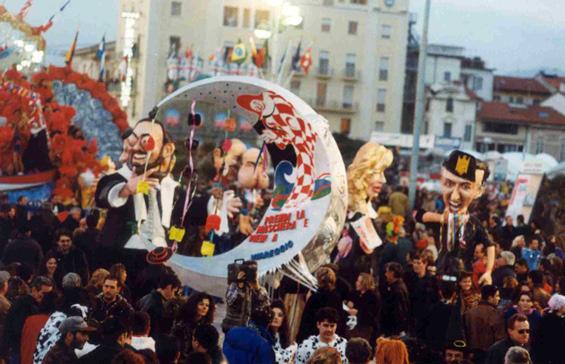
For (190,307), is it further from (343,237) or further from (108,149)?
(108,149)

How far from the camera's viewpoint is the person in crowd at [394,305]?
14.3 metres

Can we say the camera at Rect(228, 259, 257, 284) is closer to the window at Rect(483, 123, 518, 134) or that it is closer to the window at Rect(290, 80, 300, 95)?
the window at Rect(290, 80, 300, 95)

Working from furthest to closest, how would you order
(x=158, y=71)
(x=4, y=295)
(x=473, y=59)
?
(x=473, y=59) → (x=158, y=71) → (x=4, y=295)

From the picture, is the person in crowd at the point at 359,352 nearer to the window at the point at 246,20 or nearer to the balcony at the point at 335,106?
the window at the point at 246,20

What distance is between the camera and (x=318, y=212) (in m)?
16.0

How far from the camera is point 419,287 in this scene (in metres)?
15.4

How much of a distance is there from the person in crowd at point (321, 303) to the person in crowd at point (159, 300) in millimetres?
1520

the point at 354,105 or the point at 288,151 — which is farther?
the point at 354,105

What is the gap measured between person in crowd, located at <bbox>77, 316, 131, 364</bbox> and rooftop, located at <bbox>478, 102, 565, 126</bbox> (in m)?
85.1

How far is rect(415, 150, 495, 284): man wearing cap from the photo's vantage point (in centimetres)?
1789

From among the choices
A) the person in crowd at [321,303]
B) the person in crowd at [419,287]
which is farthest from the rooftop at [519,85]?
the person in crowd at [321,303]

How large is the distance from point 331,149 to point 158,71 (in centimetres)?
5997

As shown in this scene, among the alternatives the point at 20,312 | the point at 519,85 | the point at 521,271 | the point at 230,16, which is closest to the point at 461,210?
the point at 521,271

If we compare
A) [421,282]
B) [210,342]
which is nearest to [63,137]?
[421,282]
